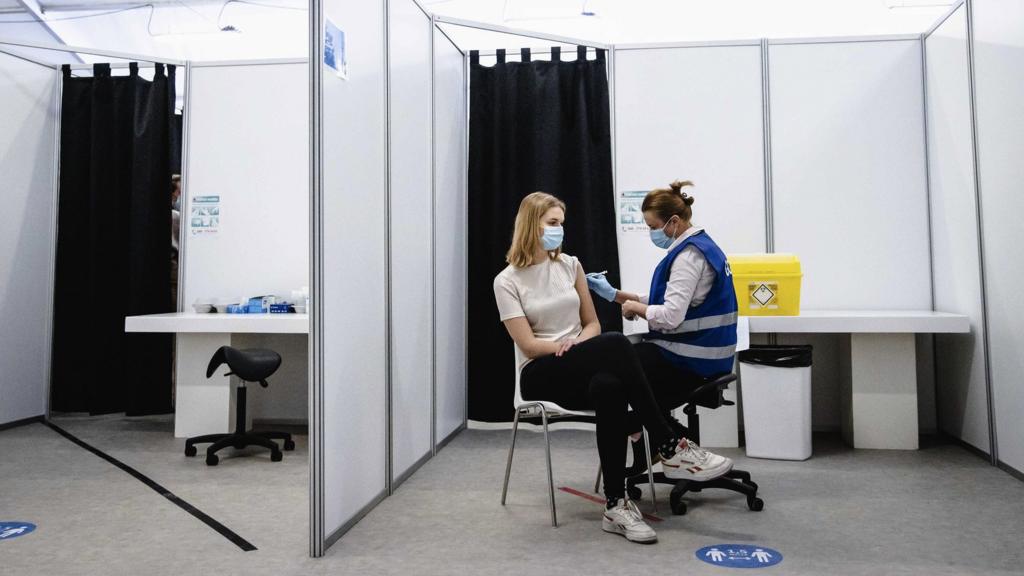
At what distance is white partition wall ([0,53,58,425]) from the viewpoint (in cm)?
443

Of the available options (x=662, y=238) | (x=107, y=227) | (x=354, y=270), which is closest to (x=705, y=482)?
(x=662, y=238)

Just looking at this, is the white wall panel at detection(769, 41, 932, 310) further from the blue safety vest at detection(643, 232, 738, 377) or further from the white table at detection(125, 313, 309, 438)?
the white table at detection(125, 313, 309, 438)

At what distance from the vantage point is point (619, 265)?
14.1 ft

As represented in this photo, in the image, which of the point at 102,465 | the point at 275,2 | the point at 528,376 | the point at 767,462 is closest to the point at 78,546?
the point at 102,465

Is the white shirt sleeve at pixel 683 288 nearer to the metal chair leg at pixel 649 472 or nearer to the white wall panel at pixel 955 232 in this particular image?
the metal chair leg at pixel 649 472

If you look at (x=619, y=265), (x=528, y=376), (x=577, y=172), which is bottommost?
(x=528, y=376)

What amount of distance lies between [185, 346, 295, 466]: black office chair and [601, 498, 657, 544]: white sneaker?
1829mm

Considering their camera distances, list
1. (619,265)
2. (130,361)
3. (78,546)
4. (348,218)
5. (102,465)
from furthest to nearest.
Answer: (130,361) < (619,265) < (102,465) < (348,218) < (78,546)

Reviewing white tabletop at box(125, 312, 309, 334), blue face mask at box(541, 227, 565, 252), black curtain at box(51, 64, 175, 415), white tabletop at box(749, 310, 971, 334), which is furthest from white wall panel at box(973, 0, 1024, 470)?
black curtain at box(51, 64, 175, 415)

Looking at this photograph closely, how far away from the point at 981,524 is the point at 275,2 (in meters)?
6.38

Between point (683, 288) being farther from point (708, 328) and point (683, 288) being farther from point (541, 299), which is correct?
point (541, 299)

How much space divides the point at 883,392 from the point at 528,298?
217 cm

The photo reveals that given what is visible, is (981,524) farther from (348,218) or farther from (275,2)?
(275,2)

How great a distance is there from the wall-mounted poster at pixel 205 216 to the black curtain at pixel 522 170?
1.61 meters
